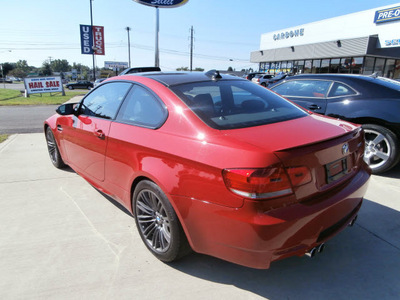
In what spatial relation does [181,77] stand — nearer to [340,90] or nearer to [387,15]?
[340,90]

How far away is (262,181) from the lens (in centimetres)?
169

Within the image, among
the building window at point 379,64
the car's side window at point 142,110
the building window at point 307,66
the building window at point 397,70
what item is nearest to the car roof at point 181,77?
the car's side window at point 142,110

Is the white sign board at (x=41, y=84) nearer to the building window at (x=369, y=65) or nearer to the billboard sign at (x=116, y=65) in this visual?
the building window at (x=369, y=65)

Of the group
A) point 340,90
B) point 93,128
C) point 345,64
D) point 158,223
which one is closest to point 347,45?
point 345,64

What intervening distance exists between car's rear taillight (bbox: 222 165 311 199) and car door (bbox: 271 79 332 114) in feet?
10.8

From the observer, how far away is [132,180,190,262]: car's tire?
7.11ft

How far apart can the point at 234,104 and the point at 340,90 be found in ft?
10.1

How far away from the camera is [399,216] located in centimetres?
319

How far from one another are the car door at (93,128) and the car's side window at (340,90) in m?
3.65

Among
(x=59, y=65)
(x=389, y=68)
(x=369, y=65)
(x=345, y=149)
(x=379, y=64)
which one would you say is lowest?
(x=345, y=149)

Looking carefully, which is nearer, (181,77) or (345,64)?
(181,77)

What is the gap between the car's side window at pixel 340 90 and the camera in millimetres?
4661

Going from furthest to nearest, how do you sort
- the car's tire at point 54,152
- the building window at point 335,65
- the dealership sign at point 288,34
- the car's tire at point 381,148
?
the dealership sign at point 288,34
the building window at point 335,65
the car's tire at point 54,152
the car's tire at point 381,148

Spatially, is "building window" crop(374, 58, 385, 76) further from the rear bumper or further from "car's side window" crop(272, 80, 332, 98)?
the rear bumper
